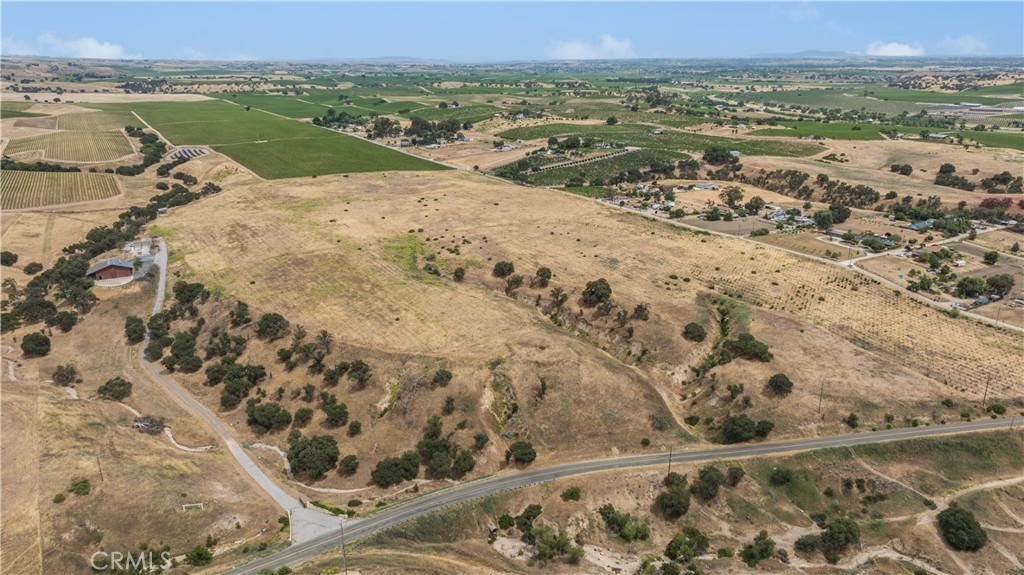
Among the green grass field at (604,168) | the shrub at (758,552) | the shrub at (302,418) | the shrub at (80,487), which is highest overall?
the green grass field at (604,168)

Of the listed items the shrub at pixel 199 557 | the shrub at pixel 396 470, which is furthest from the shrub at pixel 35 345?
the shrub at pixel 396 470

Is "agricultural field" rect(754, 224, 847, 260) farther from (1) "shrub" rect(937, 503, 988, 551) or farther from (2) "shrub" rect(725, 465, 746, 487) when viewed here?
(2) "shrub" rect(725, 465, 746, 487)

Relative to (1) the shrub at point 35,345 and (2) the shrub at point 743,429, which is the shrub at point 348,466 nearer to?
(2) the shrub at point 743,429

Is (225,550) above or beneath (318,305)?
beneath

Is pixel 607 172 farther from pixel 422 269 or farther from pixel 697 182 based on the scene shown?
pixel 422 269

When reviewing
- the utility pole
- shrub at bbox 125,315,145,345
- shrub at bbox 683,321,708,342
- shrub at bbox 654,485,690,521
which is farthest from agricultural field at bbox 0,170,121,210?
shrub at bbox 654,485,690,521

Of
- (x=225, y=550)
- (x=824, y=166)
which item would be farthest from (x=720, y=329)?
(x=824, y=166)

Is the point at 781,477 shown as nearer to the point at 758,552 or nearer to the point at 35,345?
the point at 758,552
